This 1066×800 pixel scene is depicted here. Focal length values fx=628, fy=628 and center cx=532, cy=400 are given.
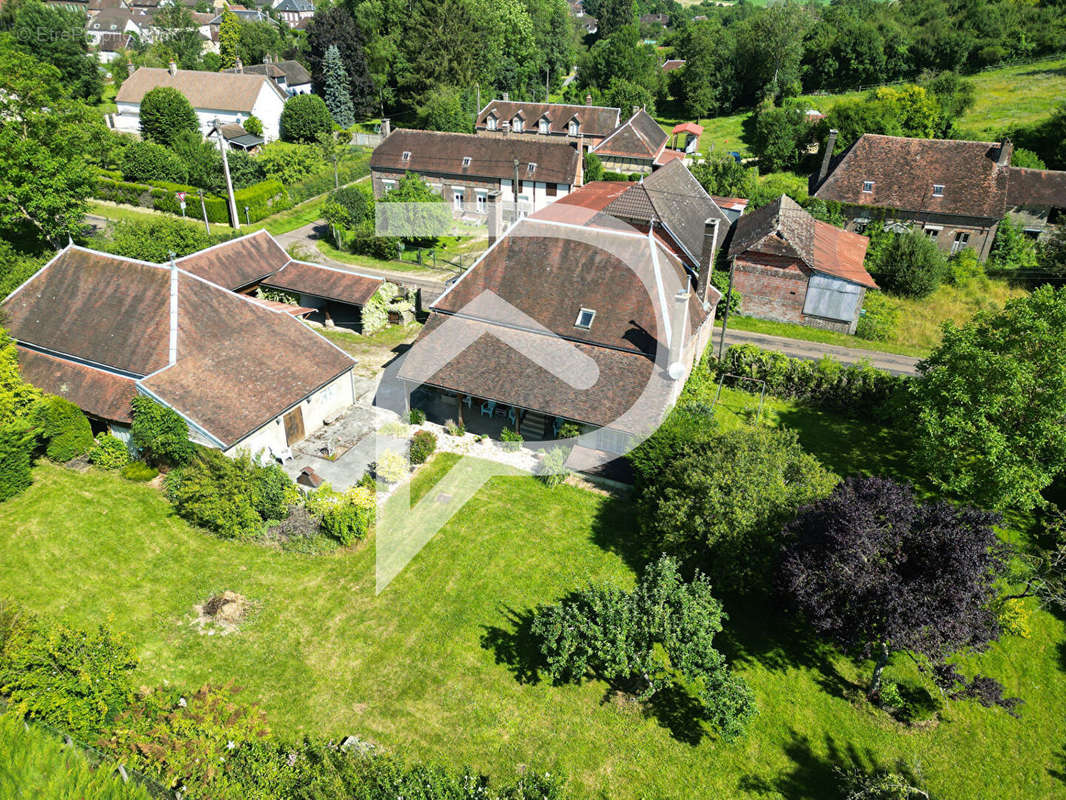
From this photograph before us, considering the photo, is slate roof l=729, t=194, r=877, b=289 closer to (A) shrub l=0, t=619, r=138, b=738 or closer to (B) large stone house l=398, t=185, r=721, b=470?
(B) large stone house l=398, t=185, r=721, b=470

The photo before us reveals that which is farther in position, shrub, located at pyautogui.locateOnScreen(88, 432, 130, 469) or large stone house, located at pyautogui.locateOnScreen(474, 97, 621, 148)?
large stone house, located at pyautogui.locateOnScreen(474, 97, 621, 148)

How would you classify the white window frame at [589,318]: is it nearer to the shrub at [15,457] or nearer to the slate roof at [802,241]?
the slate roof at [802,241]

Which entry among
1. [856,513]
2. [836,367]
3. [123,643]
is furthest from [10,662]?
[836,367]

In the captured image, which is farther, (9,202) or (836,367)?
(9,202)

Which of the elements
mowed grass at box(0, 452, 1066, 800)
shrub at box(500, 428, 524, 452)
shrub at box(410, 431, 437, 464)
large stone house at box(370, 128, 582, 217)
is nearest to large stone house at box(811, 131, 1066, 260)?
large stone house at box(370, 128, 582, 217)

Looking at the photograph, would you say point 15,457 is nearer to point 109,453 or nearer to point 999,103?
point 109,453

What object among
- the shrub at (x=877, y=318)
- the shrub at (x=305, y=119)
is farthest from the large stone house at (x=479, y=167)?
the shrub at (x=877, y=318)

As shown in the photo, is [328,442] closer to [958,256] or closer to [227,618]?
[227,618]
